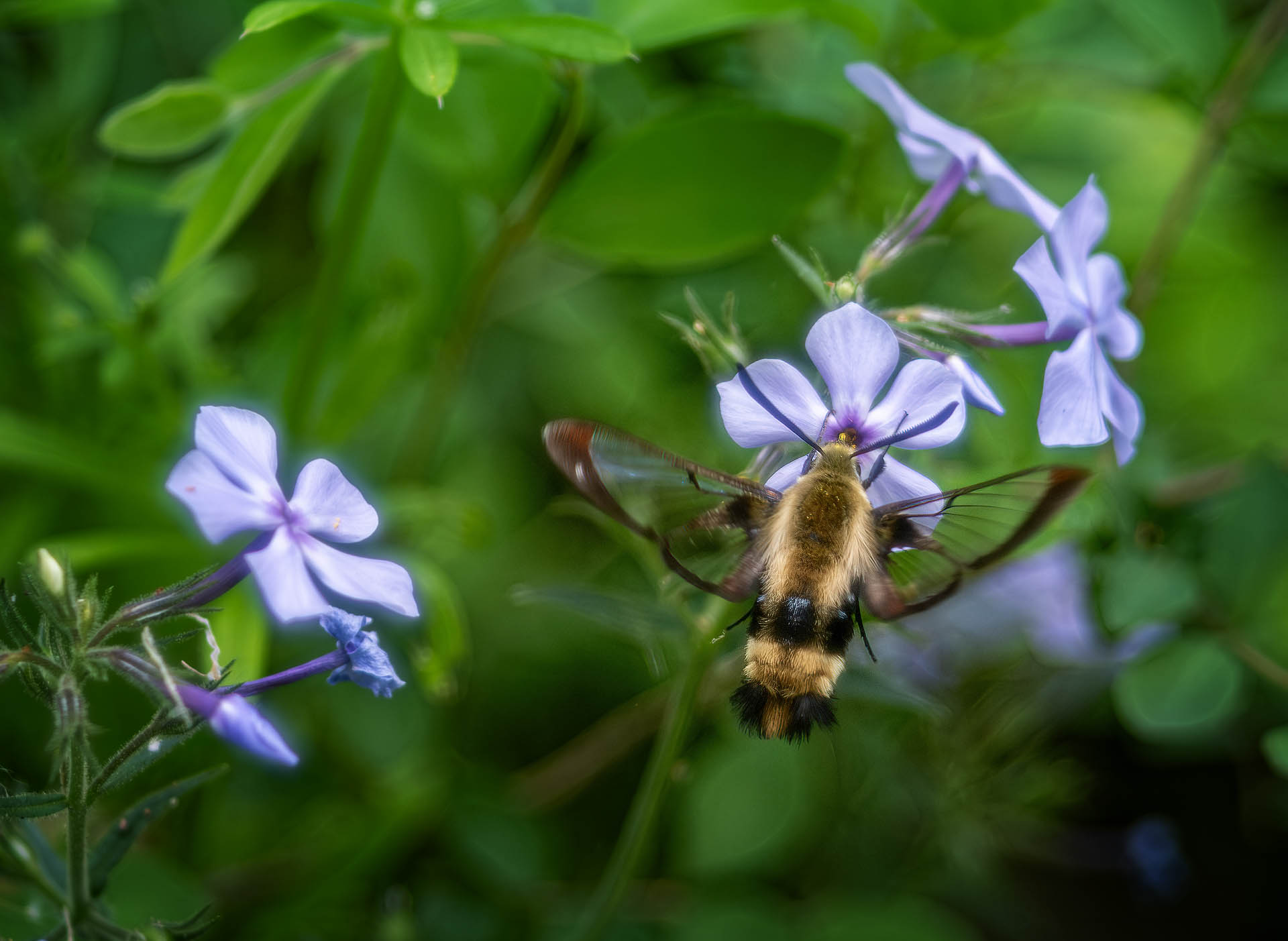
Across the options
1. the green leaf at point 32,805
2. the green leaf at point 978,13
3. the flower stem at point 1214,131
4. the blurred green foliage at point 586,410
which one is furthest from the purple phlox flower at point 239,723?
the flower stem at point 1214,131

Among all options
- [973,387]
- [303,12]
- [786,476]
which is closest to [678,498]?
[786,476]

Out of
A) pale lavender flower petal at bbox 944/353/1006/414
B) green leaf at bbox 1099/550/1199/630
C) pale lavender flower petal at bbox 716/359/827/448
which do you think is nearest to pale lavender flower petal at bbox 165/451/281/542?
pale lavender flower petal at bbox 716/359/827/448

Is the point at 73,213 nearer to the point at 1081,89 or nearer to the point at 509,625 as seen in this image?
the point at 509,625

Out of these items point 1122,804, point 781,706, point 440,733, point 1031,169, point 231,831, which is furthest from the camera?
point 1122,804

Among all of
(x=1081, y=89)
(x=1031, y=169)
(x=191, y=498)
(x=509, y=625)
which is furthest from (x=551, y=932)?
(x=1081, y=89)

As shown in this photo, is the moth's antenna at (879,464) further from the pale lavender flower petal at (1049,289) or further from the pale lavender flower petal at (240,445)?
the pale lavender flower petal at (240,445)

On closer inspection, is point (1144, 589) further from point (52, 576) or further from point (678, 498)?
point (52, 576)
